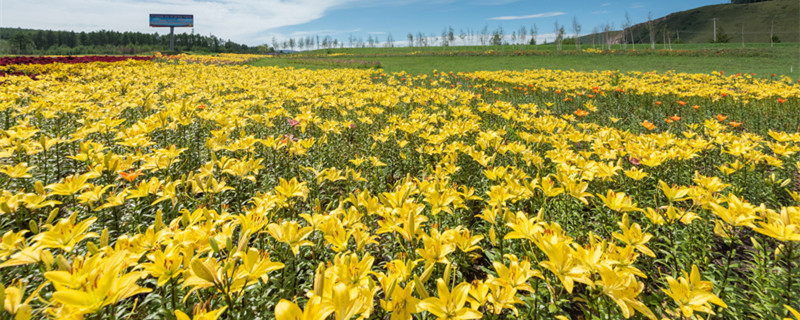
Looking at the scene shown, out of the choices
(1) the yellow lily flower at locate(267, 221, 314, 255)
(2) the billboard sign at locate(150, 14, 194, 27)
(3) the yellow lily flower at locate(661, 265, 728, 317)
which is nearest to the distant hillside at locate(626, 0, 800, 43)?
(2) the billboard sign at locate(150, 14, 194, 27)

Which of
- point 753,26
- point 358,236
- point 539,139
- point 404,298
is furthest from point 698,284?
point 753,26

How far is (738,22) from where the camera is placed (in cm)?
14575

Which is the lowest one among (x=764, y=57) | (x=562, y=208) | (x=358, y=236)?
(x=562, y=208)

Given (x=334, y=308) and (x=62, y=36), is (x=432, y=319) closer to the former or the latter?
(x=334, y=308)

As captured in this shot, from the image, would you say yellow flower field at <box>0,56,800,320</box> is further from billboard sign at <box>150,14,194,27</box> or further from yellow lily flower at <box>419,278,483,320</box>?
billboard sign at <box>150,14,194,27</box>

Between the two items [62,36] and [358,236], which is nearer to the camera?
[358,236]

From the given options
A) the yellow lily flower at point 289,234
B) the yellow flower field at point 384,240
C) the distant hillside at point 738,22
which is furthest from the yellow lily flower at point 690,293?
the distant hillside at point 738,22

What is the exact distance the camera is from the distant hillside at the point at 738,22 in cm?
12675

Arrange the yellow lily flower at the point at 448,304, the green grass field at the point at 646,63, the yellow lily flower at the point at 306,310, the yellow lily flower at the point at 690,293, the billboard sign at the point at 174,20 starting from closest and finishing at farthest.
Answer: the yellow lily flower at the point at 306,310 → the yellow lily flower at the point at 448,304 → the yellow lily flower at the point at 690,293 → the green grass field at the point at 646,63 → the billboard sign at the point at 174,20

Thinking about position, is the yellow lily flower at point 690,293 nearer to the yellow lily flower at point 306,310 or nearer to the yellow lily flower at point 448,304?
the yellow lily flower at point 448,304

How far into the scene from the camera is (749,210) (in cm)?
174

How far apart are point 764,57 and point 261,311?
45187 mm

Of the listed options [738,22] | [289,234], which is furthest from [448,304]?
[738,22]

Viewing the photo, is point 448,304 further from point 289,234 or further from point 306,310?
point 289,234
